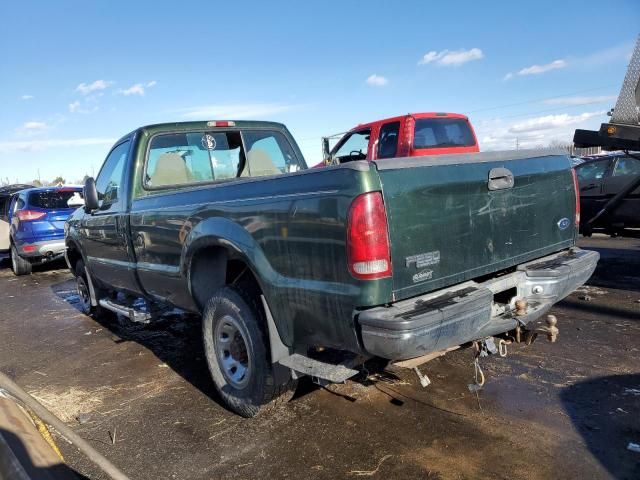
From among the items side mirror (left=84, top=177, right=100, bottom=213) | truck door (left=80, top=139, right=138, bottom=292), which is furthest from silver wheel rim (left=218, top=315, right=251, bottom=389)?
side mirror (left=84, top=177, right=100, bottom=213)

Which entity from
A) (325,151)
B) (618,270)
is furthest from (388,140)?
(618,270)

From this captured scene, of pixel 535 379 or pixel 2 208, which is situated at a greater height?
pixel 2 208

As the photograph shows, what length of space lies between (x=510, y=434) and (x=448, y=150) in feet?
24.2

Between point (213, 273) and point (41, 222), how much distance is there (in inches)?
305

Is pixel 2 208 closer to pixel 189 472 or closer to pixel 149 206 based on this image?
pixel 149 206

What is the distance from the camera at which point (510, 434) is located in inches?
118

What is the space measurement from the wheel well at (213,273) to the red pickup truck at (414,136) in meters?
5.93

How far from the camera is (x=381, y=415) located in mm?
3350

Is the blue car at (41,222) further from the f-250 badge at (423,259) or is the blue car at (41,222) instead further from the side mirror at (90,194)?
the f-250 badge at (423,259)

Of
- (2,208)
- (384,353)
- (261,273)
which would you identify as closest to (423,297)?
(384,353)

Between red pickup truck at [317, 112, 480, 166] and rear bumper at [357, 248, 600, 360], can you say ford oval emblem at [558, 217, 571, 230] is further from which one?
red pickup truck at [317, 112, 480, 166]

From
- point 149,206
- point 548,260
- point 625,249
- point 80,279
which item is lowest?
point 625,249

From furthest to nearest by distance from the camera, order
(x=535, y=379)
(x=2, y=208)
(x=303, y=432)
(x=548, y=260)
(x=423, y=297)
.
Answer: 1. (x=2, y=208)
2. (x=535, y=379)
3. (x=548, y=260)
4. (x=303, y=432)
5. (x=423, y=297)

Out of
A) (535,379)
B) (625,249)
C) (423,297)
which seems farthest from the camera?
(625,249)
